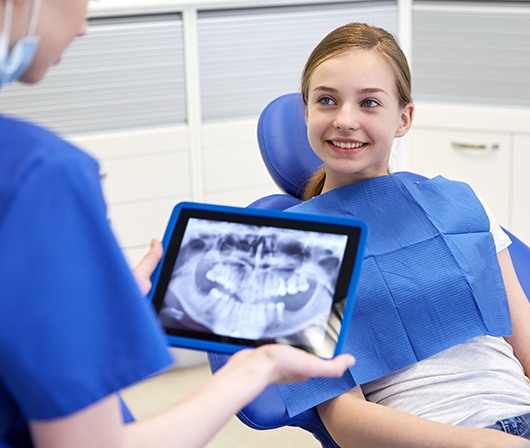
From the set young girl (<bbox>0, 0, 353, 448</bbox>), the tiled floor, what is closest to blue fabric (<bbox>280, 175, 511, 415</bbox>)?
young girl (<bbox>0, 0, 353, 448</bbox>)

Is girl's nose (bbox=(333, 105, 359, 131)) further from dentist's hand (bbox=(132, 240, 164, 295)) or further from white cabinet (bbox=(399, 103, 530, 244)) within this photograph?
white cabinet (bbox=(399, 103, 530, 244))

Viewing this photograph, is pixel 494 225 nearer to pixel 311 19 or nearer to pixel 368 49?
pixel 368 49

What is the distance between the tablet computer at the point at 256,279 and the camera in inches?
44.4

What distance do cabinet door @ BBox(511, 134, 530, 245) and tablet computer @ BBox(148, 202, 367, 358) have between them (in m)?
1.90

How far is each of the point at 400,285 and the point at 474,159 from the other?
151 cm

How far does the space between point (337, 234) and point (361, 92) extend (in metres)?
0.51

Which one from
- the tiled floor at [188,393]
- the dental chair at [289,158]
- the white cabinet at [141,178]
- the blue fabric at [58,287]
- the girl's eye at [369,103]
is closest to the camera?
the blue fabric at [58,287]

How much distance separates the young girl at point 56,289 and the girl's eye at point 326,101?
0.81 meters

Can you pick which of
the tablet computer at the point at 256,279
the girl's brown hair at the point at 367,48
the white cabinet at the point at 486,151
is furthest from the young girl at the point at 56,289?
the white cabinet at the point at 486,151

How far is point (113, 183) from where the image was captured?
9.29 feet

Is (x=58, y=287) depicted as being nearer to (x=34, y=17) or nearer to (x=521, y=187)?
(x=34, y=17)

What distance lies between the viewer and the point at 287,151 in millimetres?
1979

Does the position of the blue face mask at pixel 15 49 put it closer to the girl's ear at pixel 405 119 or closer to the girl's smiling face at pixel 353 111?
the girl's smiling face at pixel 353 111

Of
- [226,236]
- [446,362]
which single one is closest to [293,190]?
[446,362]
